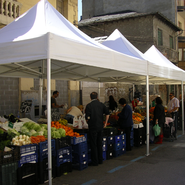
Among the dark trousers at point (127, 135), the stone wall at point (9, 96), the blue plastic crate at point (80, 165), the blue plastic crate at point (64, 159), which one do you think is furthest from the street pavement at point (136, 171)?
the stone wall at point (9, 96)

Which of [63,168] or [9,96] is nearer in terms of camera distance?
[63,168]

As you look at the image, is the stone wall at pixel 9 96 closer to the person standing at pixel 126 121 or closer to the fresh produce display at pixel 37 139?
the person standing at pixel 126 121

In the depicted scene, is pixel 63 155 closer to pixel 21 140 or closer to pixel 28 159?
pixel 28 159

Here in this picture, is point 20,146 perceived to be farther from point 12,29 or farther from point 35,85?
point 35,85

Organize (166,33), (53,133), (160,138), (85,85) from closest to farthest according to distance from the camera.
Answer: (53,133)
(160,138)
(85,85)
(166,33)

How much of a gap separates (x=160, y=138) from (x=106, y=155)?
3.22 meters

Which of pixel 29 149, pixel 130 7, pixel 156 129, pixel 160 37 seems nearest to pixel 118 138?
pixel 156 129

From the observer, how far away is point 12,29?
5367 millimetres

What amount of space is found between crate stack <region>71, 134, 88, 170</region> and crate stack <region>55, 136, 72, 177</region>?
22cm

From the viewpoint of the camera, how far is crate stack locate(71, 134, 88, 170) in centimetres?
555

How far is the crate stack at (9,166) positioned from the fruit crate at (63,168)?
41.9 inches

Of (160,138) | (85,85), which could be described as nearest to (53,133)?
(160,138)

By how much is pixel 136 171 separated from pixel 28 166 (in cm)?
258

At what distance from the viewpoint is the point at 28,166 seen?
4.50 m
